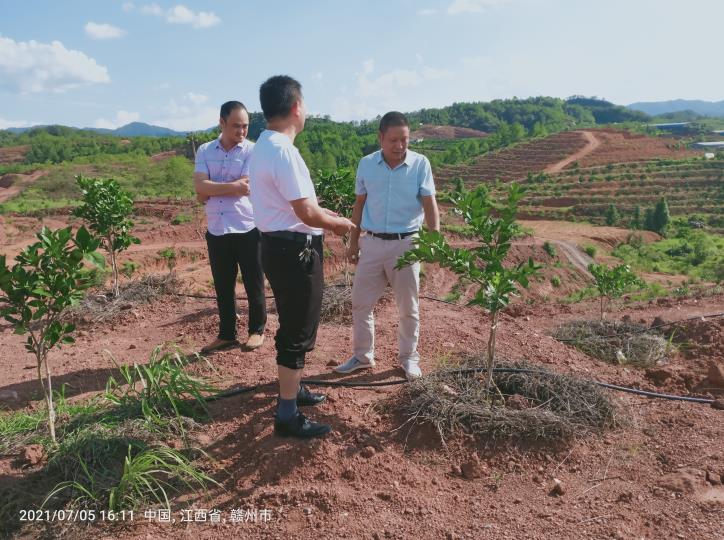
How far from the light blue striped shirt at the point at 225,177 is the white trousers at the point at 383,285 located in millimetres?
1015

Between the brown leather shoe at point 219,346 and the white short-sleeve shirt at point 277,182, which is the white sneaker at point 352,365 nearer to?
the brown leather shoe at point 219,346

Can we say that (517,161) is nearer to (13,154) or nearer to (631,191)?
(631,191)

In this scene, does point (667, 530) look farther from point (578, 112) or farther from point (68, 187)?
point (578, 112)

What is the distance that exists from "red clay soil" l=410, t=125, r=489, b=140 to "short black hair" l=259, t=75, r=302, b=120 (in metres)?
81.0

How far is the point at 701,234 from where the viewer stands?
27094mm

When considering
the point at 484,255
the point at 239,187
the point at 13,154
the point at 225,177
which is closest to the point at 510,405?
the point at 484,255

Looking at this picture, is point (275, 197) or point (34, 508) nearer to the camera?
point (34, 508)

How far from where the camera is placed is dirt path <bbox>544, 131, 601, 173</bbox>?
149 feet

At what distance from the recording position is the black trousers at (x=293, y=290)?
8.50 ft

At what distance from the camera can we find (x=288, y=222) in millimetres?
2580

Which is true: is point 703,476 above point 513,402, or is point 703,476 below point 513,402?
below

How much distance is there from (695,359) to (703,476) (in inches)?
96.8

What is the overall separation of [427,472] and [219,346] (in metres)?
2.18

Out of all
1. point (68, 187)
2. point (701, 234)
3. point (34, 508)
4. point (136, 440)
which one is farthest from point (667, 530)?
point (68, 187)
